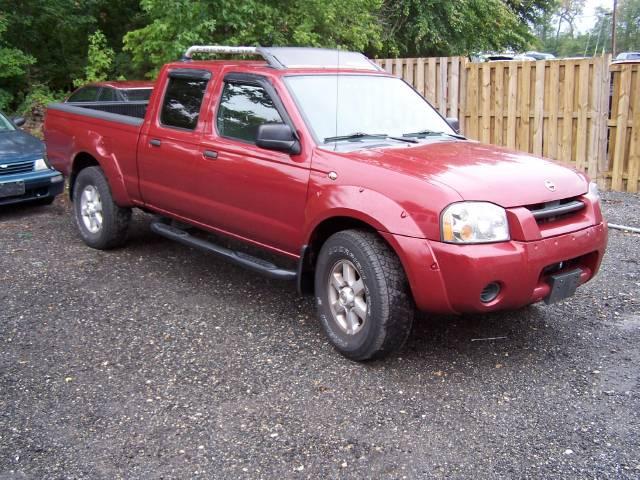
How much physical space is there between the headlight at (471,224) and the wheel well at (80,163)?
4503 millimetres

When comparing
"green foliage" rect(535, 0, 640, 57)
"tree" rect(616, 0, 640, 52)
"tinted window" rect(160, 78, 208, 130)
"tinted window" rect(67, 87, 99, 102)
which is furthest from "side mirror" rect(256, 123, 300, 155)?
"tree" rect(616, 0, 640, 52)

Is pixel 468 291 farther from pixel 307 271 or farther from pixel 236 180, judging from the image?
pixel 236 180

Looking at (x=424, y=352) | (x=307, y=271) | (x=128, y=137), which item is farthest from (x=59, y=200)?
(x=424, y=352)

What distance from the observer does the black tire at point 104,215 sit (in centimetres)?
Answer: 684

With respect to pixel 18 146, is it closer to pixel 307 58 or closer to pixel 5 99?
pixel 307 58

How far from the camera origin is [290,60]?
5.36 metres

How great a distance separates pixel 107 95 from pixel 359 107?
7.39 meters

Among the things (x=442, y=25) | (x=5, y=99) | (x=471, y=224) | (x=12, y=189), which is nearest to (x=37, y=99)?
(x=5, y=99)

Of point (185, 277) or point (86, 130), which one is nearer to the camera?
point (185, 277)

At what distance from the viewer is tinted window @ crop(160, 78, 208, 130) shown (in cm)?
579

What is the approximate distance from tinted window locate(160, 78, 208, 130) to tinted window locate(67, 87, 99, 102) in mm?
6128

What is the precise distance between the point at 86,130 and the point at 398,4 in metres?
14.4

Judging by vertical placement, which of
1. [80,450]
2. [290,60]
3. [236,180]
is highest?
[290,60]

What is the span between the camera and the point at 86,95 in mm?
12117
